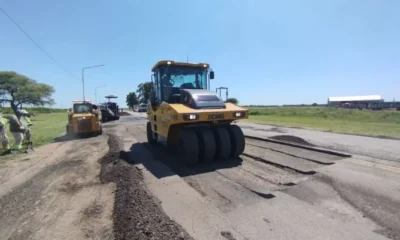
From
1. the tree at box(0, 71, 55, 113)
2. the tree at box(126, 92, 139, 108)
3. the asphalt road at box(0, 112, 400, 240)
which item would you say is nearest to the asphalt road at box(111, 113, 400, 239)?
the asphalt road at box(0, 112, 400, 240)

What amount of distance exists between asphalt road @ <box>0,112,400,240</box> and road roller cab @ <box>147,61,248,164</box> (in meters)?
0.38

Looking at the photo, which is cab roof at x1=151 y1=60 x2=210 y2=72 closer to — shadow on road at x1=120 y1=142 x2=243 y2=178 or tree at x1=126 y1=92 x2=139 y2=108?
shadow on road at x1=120 y1=142 x2=243 y2=178

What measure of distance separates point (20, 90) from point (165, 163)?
66.0m

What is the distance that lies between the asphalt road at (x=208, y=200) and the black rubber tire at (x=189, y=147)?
27 cm

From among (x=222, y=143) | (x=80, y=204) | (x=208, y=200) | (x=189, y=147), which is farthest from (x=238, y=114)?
(x=80, y=204)

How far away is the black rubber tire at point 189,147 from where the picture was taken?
6355 millimetres

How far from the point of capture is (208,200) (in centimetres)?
432

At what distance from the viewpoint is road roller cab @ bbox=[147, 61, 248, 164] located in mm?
6414

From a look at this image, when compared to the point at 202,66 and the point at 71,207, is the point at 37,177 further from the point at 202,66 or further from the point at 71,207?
the point at 202,66

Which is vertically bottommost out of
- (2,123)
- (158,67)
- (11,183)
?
(11,183)

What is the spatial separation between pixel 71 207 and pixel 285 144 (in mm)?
7199

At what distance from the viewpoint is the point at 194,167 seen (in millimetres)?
6484

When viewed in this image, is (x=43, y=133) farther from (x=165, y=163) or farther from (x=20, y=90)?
(x=20, y=90)

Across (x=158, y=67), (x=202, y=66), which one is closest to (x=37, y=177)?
(x=158, y=67)
